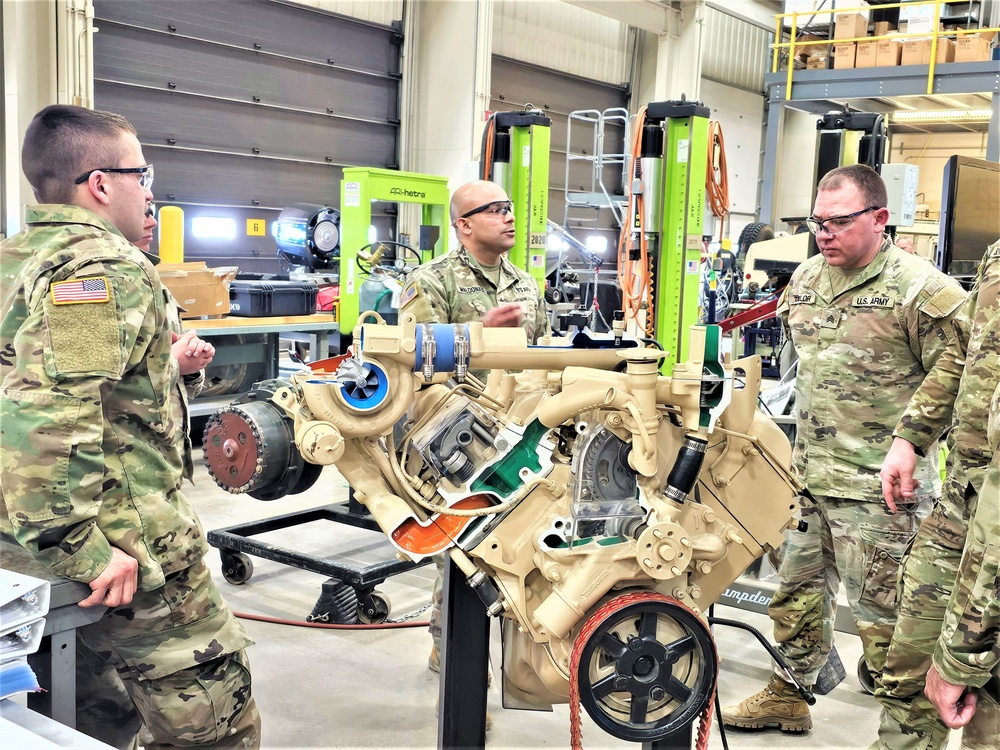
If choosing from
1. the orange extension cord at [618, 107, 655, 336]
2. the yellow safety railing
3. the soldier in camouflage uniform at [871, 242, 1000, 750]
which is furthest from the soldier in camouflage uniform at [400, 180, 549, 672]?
the yellow safety railing

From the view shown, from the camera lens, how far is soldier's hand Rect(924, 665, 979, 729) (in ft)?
5.65

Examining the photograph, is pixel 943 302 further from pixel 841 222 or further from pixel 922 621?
pixel 922 621

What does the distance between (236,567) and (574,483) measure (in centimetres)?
265

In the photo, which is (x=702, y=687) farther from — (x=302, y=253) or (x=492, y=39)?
(x=492, y=39)

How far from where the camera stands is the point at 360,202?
22.9ft

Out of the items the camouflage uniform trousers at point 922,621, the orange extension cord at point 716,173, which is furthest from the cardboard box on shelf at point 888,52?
the camouflage uniform trousers at point 922,621

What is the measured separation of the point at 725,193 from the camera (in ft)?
23.1

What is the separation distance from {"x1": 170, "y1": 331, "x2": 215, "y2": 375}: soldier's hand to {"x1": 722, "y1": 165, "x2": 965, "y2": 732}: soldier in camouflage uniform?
1846mm

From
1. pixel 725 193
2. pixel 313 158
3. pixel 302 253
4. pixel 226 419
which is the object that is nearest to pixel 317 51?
pixel 313 158

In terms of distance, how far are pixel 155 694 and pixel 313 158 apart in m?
8.68

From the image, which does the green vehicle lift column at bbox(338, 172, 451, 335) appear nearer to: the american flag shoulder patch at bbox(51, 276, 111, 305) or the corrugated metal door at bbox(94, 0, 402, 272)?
the corrugated metal door at bbox(94, 0, 402, 272)

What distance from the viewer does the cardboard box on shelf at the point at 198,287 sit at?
5715mm

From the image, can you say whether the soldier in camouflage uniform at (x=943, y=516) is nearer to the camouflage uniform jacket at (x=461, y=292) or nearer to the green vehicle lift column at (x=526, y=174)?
the camouflage uniform jacket at (x=461, y=292)

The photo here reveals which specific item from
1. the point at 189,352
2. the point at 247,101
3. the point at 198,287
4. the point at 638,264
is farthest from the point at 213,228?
the point at 189,352
